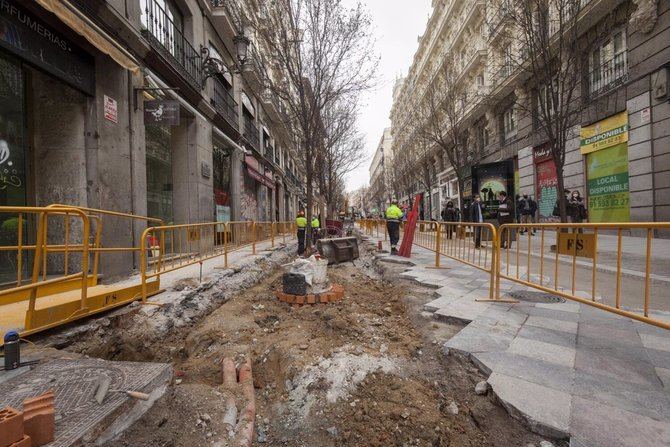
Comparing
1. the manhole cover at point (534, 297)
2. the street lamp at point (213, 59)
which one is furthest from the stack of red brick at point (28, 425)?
the street lamp at point (213, 59)

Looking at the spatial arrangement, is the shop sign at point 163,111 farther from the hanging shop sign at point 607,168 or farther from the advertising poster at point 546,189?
the advertising poster at point 546,189

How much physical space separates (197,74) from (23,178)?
7278 mm

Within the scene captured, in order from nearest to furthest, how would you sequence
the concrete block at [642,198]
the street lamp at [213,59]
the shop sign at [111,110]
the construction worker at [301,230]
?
the shop sign at [111,110]
the street lamp at [213,59]
the concrete block at [642,198]
the construction worker at [301,230]

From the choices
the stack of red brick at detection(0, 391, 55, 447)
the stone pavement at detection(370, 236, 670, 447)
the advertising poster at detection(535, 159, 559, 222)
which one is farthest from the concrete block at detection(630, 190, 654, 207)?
the stack of red brick at detection(0, 391, 55, 447)

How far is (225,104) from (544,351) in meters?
14.3

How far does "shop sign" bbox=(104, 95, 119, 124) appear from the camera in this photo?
251 inches

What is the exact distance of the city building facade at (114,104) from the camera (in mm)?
5141

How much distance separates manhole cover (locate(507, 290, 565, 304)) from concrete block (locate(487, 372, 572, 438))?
2.51 meters

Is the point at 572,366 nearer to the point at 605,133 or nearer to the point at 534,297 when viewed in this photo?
the point at 534,297

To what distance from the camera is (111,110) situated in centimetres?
653

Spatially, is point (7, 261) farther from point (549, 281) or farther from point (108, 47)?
point (549, 281)

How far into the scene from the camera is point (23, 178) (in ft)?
17.8

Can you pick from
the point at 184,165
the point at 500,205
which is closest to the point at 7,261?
the point at 184,165

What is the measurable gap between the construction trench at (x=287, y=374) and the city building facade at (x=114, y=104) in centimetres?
318
